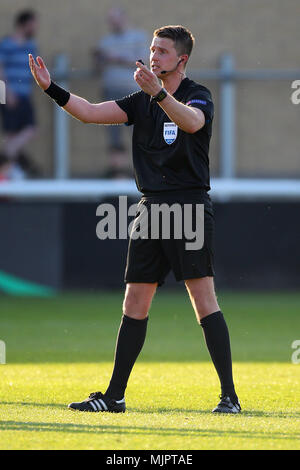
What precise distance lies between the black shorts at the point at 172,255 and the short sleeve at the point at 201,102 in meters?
0.43

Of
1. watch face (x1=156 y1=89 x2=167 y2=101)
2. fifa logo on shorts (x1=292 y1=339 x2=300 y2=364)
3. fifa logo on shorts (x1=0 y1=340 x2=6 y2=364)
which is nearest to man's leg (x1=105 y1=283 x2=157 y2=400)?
watch face (x1=156 y1=89 x2=167 y2=101)

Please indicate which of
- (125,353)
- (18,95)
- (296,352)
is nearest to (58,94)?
(125,353)

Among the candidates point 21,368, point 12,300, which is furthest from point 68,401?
point 12,300

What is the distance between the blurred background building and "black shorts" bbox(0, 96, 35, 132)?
1.39 feet

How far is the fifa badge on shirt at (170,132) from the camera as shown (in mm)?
5531

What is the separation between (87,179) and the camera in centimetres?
1469

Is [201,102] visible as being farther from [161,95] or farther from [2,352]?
[2,352]

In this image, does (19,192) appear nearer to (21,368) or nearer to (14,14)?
(14,14)

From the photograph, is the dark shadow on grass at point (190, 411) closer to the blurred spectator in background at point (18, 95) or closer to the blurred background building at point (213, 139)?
the blurred background building at point (213, 139)

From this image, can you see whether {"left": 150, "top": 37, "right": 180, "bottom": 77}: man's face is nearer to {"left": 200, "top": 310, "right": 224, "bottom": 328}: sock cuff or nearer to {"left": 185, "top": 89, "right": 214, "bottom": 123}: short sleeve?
{"left": 185, "top": 89, "right": 214, "bottom": 123}: short sleeve

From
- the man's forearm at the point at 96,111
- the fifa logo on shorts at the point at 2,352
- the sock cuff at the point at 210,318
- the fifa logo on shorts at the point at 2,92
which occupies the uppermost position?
the fifa logo on shorts at the point at 2,92

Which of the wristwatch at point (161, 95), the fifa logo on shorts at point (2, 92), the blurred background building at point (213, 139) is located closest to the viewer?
the wristwatch at point (161, 95)

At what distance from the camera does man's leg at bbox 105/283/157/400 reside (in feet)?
18.4

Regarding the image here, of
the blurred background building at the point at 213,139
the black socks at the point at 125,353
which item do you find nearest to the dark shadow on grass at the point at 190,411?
the black socks at the point at 125,353
